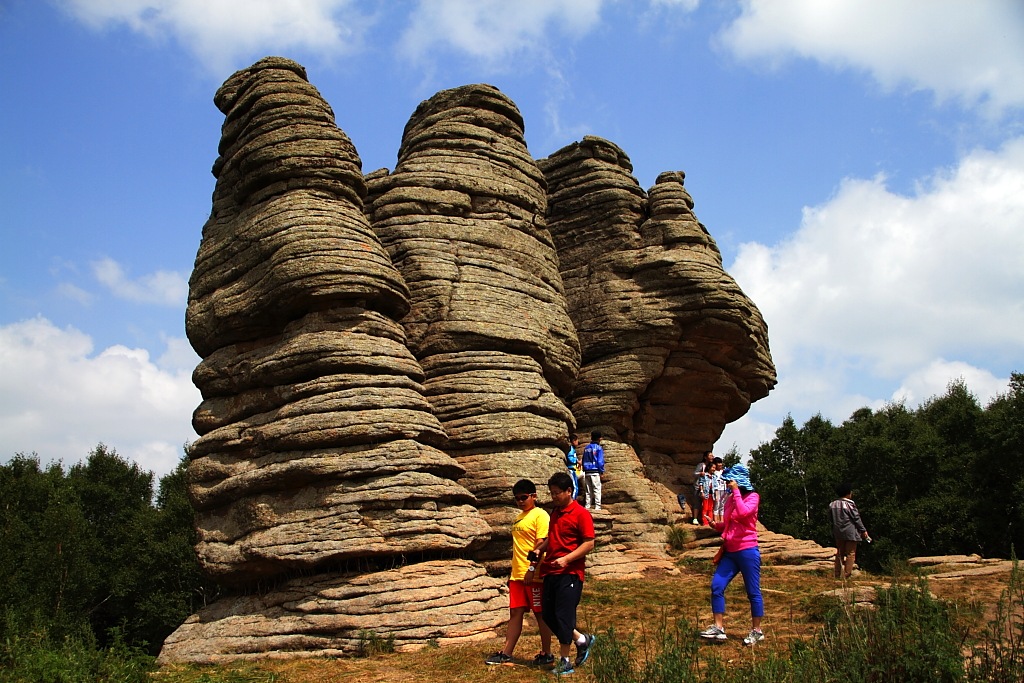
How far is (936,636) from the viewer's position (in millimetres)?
8242

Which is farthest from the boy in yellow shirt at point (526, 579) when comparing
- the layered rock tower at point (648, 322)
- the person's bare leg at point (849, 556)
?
the layered rock tower at point (648, 322)

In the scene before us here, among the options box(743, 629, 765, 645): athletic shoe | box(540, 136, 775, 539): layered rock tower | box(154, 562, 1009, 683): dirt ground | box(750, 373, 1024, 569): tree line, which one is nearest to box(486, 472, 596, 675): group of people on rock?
box(154, 562, 1009, 683): dirt ground

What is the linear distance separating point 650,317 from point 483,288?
24.3 ft

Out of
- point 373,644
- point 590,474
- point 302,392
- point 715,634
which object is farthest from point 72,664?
point 590,474

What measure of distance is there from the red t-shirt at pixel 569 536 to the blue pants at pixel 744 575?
1958 mm

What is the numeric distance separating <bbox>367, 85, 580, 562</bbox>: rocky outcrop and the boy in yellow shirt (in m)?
6.17

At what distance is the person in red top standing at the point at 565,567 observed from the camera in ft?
33.1

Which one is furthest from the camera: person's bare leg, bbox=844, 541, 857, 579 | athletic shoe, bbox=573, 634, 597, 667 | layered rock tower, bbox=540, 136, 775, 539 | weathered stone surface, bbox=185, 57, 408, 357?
layered rock tower, bbox=540, 136, 775, 539

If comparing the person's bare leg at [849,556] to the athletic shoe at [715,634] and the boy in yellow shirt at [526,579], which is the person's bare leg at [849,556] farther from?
the boy in yellow shirt at [526,579]

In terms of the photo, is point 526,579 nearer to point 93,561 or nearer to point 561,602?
point 561,602

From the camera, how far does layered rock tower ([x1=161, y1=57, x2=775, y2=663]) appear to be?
1459 cm

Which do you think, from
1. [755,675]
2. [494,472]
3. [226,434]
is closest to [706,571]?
[494,472]

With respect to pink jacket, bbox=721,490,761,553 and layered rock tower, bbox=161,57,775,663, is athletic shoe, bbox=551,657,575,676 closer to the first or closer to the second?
pink jacket, bbox=721,490,761,553

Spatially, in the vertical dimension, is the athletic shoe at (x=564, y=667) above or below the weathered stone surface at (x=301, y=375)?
below
